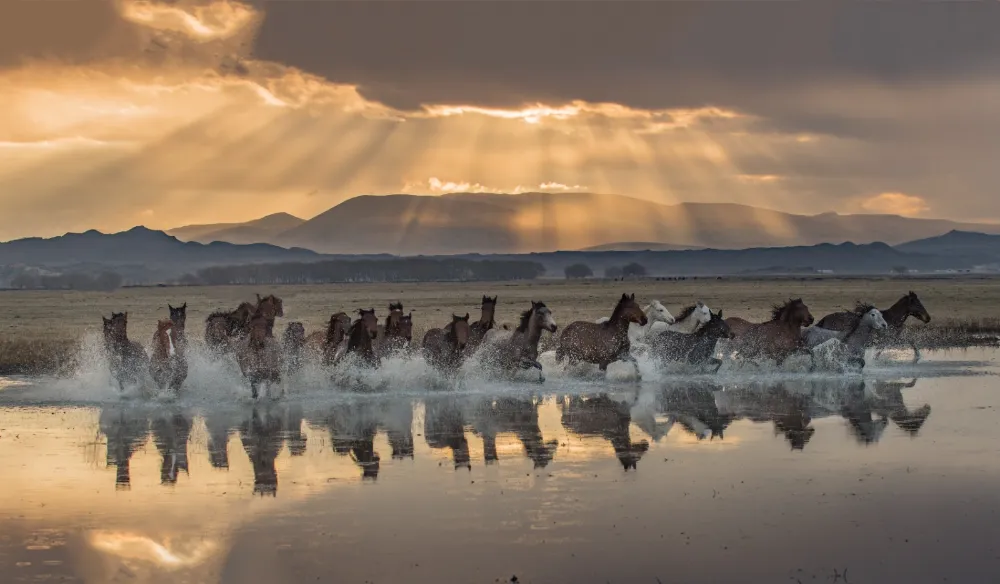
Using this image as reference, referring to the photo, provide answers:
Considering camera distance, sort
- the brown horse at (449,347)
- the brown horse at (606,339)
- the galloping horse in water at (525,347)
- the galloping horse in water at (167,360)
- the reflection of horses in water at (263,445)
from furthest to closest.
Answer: the brown horse at (606,339), the galloping horse in water at (525,347), the brown horse at (449,347), the galloping horse in water at (167,360), the reflection of horses in water at (263,445)

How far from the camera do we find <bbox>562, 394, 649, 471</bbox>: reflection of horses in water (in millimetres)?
15477

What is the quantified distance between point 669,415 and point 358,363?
22.9ft

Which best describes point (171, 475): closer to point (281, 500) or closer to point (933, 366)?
point (281, 500)

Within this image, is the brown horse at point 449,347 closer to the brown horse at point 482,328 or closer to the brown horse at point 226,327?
the brown horse at point 482,328

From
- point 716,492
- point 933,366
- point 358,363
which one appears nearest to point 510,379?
point 358,363

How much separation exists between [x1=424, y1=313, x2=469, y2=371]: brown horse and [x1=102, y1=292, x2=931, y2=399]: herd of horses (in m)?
0.02

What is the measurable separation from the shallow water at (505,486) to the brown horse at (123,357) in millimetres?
586

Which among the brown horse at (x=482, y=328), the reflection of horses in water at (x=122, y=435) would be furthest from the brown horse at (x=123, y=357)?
the brown horse at (x=482, y=328)

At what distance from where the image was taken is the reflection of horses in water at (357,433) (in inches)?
593

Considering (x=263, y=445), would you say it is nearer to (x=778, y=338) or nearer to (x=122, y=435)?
(x=122, y=435)

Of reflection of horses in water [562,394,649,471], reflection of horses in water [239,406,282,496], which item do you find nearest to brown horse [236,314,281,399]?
reflection of horses in water [239,406,282,496]

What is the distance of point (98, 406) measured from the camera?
21.4 metres

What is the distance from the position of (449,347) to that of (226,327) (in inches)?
215

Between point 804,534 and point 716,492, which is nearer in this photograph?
point 804,534
